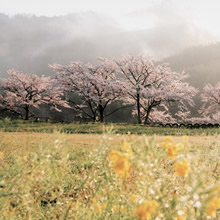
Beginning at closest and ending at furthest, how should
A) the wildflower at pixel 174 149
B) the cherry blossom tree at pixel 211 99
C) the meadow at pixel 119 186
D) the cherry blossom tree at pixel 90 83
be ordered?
the meadow at pixel 119 186 < the wildflower at pixel 174 149 < the cherry blossom tree at pixel 90 83 < the cherry blossom tree at pixel 211 99

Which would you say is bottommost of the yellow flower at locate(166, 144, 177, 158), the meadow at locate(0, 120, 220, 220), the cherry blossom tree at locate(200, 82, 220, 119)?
the meadow at locate(0, 120, 220, 220)

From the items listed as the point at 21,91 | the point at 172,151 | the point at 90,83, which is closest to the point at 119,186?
the point at 172,151

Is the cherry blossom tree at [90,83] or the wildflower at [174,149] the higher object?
the cherry blossom tree at [90,83]

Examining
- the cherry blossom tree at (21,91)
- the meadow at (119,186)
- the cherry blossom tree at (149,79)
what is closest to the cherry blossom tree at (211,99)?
the cherry blossom tree at (149,79)

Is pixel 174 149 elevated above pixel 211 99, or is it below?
below

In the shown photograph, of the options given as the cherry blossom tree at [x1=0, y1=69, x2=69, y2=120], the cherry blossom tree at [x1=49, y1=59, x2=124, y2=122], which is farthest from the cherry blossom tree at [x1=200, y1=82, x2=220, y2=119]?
the cherry blossom tree at [x1=0, y1=69, x2=69, y2=120]

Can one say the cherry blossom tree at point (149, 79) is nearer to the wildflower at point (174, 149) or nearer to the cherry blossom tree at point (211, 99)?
the cherry blossom tree at point (211, 99)

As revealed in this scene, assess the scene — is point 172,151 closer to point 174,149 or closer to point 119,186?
point 174,149

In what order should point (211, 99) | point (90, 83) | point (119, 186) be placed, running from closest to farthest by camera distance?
1. point (119, 186)
2. point (90, 83)
3. point (211, 99)

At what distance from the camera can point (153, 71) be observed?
30.0 metres

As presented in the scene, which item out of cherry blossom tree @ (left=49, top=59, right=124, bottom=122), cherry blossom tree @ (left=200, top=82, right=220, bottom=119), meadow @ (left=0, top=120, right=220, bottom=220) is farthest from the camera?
cherry blossom tree @ (left=200, top=82, right=220, bottom=119)

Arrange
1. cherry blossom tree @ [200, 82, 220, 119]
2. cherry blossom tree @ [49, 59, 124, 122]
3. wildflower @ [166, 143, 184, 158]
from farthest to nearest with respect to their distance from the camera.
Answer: cherry blossom tree @ [200, 82, 220, 119], cherry blossom tree @ [49, 59, 124, 122], wildflower @ [166, 143, 184, 158]

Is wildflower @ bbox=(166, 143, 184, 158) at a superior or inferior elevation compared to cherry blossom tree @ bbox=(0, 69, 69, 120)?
inferior

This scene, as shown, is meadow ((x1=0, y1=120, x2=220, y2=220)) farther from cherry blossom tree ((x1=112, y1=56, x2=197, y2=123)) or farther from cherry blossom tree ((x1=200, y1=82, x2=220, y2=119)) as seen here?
cherry blossom tree ((x1=200, y1=82, x2=220, y2=119))
